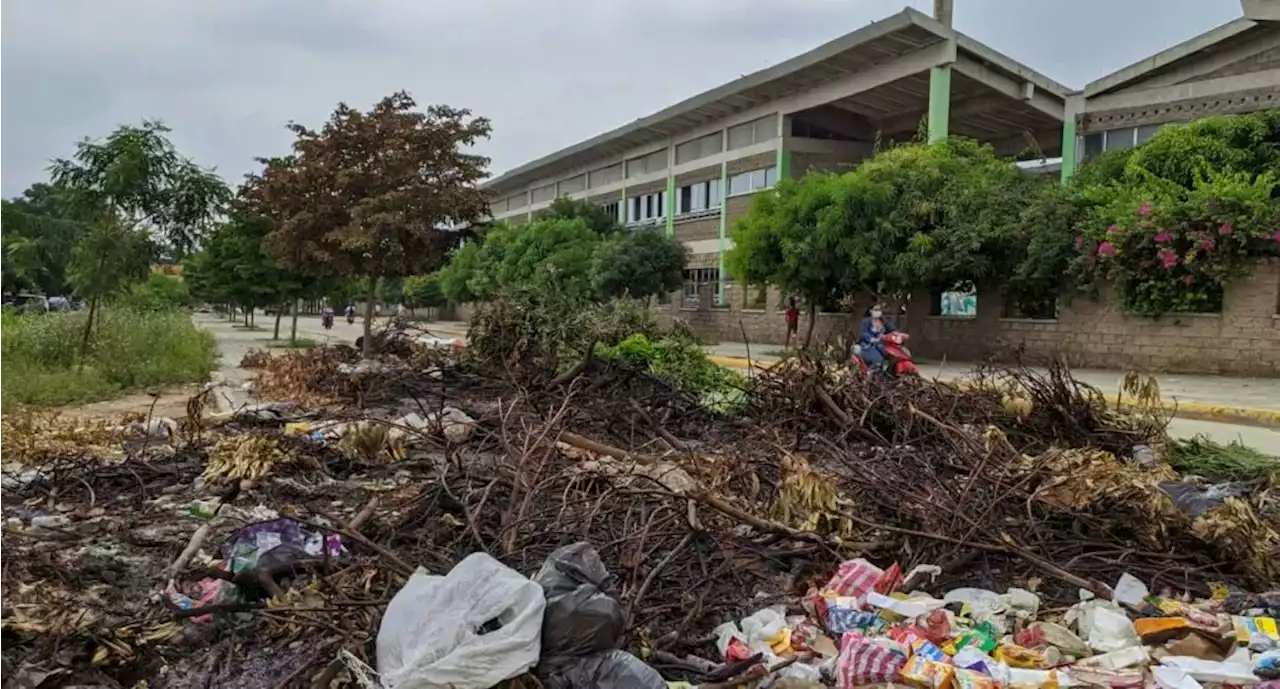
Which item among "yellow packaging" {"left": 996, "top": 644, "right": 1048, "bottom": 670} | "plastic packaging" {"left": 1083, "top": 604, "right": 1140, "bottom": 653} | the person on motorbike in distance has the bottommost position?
"yellow packaging" {"left": 996, "top": 644, "right": 1048, "bottom": 670}

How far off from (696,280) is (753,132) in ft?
19.4

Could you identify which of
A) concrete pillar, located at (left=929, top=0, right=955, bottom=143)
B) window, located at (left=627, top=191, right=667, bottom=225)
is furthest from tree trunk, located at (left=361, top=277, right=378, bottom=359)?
window, located at (left=627, top=191, right=667, bottom=225)

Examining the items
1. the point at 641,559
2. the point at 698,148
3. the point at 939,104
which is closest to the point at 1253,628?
the point at 641,559

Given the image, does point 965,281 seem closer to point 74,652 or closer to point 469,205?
point 469,205

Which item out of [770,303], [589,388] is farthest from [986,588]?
[770,303]

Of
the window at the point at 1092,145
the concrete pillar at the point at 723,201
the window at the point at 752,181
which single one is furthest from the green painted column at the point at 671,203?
the window at the point at 1092,145

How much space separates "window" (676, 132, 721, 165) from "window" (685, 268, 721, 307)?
4.51 meters

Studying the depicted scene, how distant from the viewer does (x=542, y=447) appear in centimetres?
539

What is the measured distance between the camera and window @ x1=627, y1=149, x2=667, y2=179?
3819cm

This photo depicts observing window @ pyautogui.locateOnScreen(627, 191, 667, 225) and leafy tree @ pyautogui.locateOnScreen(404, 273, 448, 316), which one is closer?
window @ pyautogui.locateOnScreen(627, 191, 667, 225)

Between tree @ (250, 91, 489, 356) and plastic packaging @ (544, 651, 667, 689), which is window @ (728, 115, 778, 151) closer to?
tree @ (250, 91, 489, 356)

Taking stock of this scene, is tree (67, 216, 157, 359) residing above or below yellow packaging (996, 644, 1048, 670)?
above

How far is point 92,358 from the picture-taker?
13.4 meters

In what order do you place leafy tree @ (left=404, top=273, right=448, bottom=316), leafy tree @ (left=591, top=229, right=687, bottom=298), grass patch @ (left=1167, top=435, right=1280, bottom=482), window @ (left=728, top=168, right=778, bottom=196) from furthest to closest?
leafy tree @ (left=404, top=273, right=448, bottom=316)
window @ (left=728, top=168, right=778, bottom=196)
leafy tree @ (left=591, top=229, right=687, bottom=298)
grass patch @ (left=1167, top=435, right=1280, bottom=482)
